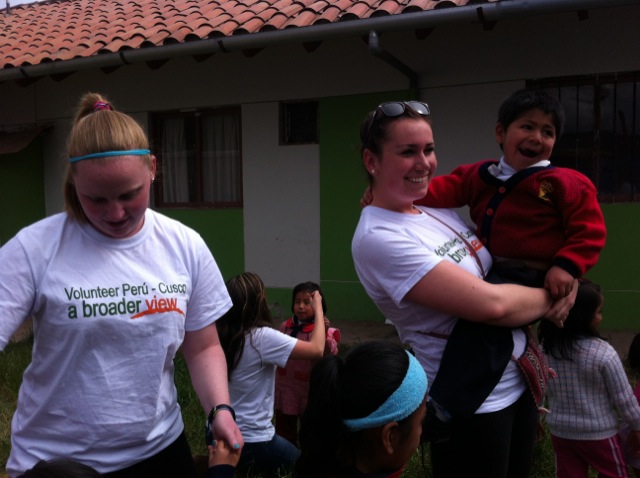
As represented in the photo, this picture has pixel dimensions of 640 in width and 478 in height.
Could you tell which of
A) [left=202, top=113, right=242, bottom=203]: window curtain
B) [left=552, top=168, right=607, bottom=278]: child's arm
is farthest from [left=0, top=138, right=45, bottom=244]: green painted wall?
[left=552, top=168, right=607, bottom=278]: child's arm

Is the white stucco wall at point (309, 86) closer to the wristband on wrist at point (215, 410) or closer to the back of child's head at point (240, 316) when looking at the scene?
the back of child's head at point (240, 316)

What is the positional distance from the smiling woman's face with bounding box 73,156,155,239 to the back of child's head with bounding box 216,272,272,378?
168 centimetres

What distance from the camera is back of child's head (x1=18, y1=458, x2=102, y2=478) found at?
5.01ft

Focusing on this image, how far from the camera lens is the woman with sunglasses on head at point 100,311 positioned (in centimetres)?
166

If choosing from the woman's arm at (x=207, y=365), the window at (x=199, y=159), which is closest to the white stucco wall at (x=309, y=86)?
the window at (x=199, y=159)

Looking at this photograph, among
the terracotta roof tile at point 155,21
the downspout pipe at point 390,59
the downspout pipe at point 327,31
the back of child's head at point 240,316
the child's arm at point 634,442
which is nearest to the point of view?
the child's arm at point 634,442

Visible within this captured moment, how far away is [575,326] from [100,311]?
7.16 feet

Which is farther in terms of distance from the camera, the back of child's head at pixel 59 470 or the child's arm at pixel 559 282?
the child's arm at pixel 559 282

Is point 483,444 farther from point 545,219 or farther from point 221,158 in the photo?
point 221,158

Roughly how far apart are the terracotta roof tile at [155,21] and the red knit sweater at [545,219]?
3.92m

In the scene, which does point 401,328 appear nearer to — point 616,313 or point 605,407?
point 605,407

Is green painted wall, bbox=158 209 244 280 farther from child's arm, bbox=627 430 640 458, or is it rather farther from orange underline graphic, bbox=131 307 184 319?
orange underline graphic, bbox=131 307 184 319

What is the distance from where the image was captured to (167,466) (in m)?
1.91

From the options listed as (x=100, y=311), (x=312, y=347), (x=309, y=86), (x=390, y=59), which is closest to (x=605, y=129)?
(x=390, y=59)
